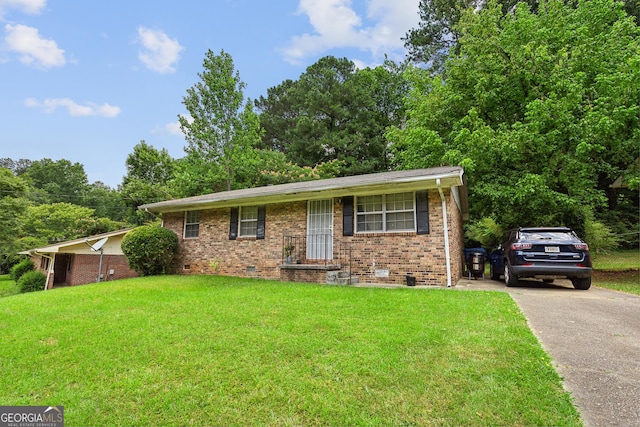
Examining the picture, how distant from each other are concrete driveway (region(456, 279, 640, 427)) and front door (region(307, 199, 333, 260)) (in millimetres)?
4819

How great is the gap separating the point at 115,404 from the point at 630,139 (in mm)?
15347

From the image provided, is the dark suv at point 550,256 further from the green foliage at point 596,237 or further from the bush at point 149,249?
the bush at point 149,249

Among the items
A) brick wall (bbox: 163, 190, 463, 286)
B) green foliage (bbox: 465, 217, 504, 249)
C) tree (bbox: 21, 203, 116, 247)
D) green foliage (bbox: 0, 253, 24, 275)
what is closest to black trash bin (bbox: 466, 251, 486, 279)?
brick wall (bbox: 163, 190, 463, 286)

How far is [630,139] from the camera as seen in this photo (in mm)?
10945

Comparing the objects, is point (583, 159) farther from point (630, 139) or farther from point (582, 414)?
point (582, 414)

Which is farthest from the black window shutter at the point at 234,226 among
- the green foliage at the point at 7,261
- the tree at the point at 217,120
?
the green foliage at the point at 7,261

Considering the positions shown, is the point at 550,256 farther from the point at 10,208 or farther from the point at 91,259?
the point at 10,208

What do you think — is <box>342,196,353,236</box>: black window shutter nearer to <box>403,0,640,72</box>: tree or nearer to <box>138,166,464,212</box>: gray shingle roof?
<box>138,166,464,212</box>: gray shingle roof

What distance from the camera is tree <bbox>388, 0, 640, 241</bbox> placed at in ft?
35.9

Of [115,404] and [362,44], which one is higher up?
[362,44]

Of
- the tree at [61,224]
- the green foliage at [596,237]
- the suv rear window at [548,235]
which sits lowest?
the suv rear window at [548,235]

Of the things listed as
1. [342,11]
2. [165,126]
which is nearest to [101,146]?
[165,126]

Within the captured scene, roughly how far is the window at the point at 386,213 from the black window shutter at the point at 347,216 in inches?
7.7

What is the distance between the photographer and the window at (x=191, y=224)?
12.0 meters
